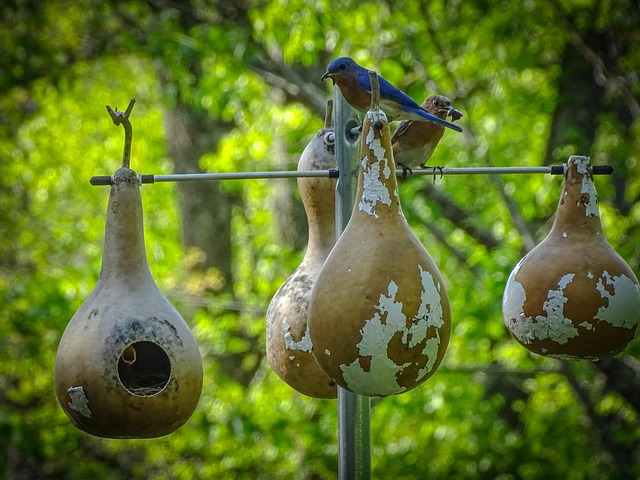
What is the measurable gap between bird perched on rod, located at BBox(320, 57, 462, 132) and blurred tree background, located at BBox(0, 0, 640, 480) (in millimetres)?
2708

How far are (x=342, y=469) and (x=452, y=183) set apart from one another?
425cm

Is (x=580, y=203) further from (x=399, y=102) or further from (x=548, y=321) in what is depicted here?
(x=399, y=102)

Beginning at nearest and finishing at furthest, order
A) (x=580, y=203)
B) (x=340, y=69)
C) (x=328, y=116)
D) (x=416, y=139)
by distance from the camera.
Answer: (x=580, y=203) → (x=340, y=69) → (x=416, y=139) → (x=328, y=116)

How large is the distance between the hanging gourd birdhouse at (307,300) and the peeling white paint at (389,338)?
69 cm

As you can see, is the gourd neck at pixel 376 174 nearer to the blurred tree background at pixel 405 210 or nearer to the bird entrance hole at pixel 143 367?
the bird entrance hole at pixel 143 367

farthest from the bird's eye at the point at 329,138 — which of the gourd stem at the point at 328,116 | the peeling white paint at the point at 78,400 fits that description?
the peeling white paint at the point at 78,400

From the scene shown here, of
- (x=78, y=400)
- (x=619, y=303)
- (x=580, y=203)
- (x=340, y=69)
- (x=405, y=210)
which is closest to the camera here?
(x=78, y=400)

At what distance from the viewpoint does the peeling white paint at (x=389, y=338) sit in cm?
199

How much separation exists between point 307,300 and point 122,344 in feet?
2.07

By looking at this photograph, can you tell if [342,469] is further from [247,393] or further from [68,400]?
[247,393]

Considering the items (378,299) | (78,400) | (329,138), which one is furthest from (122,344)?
(329,138)

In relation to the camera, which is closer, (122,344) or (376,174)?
(376,174)

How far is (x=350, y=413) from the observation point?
246cm

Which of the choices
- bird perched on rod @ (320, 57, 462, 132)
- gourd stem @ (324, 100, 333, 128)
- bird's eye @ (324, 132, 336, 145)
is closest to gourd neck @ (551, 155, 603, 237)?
bird perched on rod @ (320, 57, 462, 132)
